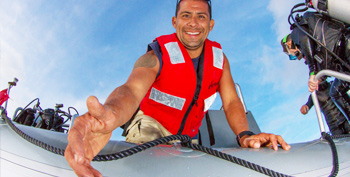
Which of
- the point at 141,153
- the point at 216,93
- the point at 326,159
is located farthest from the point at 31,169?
the point at 216,93

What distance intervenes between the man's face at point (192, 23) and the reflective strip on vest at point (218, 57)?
161 millimetres

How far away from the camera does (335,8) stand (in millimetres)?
2402

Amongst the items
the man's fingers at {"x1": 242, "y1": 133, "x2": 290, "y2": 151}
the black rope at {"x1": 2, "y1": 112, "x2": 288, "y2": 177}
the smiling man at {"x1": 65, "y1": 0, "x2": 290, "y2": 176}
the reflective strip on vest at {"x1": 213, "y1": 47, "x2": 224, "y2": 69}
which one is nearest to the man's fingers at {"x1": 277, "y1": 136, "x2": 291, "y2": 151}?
the man's fingers at {"x1": 242, "y1": 133, "x2": 290, "y2": 151}

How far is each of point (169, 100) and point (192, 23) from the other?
0.63m

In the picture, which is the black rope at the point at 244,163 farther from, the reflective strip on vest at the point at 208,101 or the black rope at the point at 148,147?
the reflective strip on vest at the point at 208,101

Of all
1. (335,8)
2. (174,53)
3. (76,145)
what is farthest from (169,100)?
(335,8)

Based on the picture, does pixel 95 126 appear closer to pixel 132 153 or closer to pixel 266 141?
pixel 132 153

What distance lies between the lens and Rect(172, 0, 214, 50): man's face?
6.46 ft

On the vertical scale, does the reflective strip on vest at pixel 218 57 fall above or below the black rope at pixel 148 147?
above

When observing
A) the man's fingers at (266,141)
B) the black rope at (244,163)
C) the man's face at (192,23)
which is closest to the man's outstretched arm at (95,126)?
the black rope at (244,163)

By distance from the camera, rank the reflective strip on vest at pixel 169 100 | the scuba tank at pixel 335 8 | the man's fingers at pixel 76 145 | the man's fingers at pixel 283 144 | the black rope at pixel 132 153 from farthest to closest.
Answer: the scuba tank at pixel 335 8 → the reflective strip on vest at pixel 169 100 → the man's fingers at pixel 283 144 → the black rope at pixel 132 153 → the man's fingers at pixel 76 145

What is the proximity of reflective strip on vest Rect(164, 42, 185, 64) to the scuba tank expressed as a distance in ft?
5.32

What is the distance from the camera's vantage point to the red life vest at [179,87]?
1830 millimetres

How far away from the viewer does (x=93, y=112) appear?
798 millimetres
